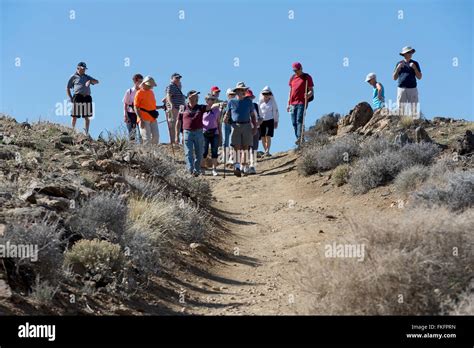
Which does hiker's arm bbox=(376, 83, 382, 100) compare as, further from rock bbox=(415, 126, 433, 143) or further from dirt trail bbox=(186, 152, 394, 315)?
rock bbox=(415, 126, 433, 143)

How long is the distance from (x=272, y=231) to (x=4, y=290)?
255 inches

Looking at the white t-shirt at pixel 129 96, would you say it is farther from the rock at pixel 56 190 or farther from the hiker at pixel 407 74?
the rock at pixel 56 190

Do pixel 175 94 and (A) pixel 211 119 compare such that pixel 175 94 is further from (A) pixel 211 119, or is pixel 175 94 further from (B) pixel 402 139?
(B) pixel 402 139

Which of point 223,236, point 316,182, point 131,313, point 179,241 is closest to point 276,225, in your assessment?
point 223,236

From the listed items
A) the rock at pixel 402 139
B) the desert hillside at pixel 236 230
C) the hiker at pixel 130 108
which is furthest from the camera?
the hiker at pixel 130 108

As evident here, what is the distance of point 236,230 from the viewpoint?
12773 mm

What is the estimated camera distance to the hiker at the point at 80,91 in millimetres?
17328

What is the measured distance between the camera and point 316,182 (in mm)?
16859

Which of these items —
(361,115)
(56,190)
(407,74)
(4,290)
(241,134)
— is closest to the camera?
(4,290)

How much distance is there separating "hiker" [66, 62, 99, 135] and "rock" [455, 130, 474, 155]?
8.34 meters

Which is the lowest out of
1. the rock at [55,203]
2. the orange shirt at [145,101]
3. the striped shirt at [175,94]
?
the rock at [55,203]

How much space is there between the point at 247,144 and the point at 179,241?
690cm

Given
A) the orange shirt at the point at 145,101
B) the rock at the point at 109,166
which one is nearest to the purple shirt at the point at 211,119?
the orange shirt at the point at 145,101

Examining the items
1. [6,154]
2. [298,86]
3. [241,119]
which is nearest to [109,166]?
[6,154]
